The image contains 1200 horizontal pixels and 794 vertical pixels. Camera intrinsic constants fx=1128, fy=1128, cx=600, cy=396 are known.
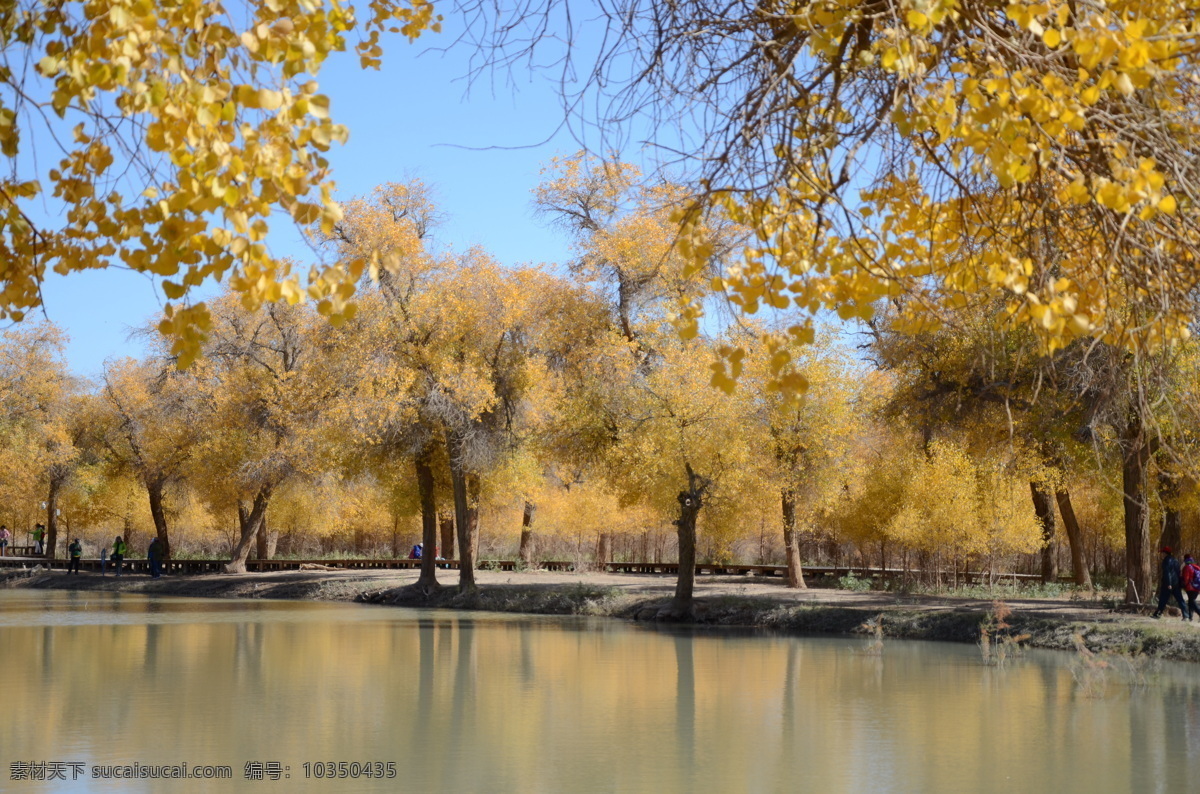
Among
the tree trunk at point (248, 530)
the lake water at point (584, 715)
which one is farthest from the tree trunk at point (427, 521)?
the lake water at point (584, 715)

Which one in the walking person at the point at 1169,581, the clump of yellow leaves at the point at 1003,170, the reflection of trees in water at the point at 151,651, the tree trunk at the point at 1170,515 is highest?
the clump of yellow leaves at the point at 1003,170

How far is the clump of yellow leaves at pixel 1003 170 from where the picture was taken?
11.1 feet

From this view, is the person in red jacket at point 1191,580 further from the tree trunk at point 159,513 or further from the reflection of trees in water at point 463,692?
the tree trunk at point 159,513

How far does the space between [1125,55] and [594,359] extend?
21302 mm

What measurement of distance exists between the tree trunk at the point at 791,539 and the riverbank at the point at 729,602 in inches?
25.0

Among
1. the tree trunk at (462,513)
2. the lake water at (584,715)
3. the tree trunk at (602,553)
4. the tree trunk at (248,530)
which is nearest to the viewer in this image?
the lake water at (584,715)

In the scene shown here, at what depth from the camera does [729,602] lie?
74.6 ft

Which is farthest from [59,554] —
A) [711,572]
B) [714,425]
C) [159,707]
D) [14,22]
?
[14,22]

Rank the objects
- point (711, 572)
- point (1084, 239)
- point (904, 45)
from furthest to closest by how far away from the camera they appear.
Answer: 1. point (711, 572)
2. point (1084, 239)
3. point (904, 45)

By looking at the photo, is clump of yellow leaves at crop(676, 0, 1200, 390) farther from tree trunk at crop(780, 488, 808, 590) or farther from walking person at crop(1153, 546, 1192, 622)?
tree trunk at crop(780, 488, 808, 590)

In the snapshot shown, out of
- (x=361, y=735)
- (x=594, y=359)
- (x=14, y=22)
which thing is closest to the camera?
(x=14, y=22)

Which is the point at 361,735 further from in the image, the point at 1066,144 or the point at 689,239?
the point at 1066,144

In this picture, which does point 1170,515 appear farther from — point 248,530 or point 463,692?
point 248,530

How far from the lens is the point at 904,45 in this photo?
3643mm
